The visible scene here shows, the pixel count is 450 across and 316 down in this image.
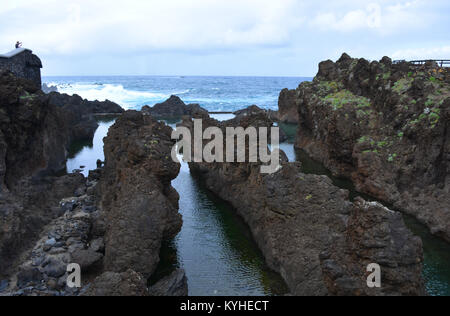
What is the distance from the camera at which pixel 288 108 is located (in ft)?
183

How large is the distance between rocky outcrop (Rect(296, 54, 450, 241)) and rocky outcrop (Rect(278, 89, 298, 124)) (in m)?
21.5

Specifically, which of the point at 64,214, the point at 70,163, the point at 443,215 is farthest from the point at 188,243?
the point at 70,163

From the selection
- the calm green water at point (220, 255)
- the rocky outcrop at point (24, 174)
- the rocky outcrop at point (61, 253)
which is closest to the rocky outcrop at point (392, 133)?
the calm green water at point (220, 255)

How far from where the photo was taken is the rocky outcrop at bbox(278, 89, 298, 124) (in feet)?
180

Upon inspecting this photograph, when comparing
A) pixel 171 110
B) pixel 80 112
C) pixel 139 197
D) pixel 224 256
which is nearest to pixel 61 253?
pixel 139 197

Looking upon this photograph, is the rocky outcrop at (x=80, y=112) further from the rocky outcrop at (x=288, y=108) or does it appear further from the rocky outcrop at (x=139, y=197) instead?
the rocky outcrop at (x=288, y=108)

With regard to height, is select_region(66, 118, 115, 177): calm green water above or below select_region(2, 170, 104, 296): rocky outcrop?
above

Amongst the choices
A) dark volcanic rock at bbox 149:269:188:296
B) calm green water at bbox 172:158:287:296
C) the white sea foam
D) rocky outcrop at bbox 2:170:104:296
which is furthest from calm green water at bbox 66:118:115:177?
the white sea foam

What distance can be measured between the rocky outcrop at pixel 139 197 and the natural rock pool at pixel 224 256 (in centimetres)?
141

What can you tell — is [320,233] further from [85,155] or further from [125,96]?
[125,96]

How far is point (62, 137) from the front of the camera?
33094 mm

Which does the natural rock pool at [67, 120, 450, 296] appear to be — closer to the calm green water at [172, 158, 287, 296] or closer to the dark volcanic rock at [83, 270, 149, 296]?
the calm green water at [172, 158, 287, 296]

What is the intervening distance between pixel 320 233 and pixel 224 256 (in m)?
Answer: 4.28
